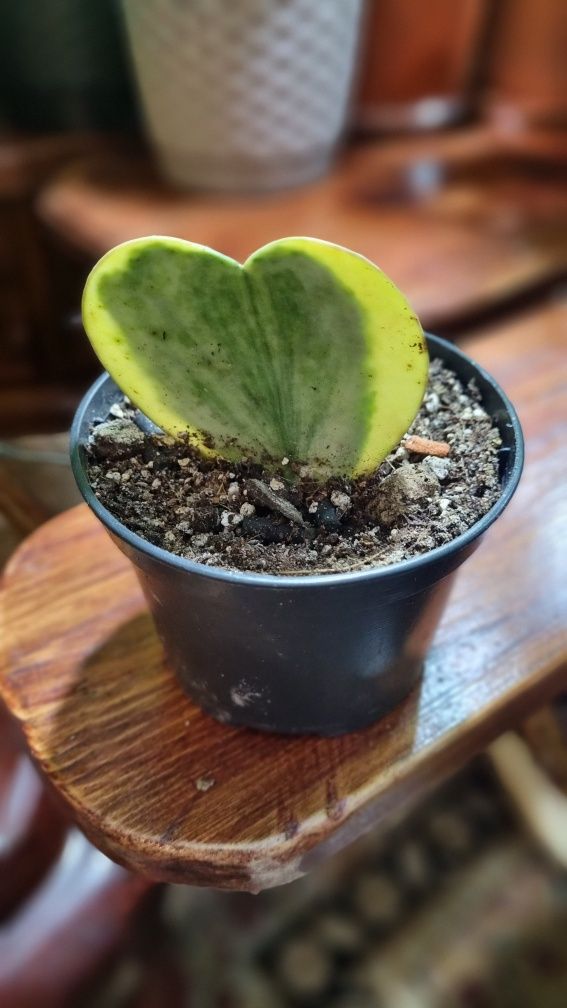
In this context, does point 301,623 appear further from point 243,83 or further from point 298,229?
point 243,83

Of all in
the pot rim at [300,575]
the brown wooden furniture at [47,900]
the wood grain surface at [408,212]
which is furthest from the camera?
the wood grain surface at [408,212]

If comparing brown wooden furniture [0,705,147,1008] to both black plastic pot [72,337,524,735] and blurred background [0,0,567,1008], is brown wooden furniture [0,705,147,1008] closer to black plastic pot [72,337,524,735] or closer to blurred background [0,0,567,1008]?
blurred background [0,0,567,1008]

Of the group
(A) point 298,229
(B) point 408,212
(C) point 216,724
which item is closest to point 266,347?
(C) point 216,724

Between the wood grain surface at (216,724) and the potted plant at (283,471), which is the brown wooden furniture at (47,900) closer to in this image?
the wood grain surface at (216,724)

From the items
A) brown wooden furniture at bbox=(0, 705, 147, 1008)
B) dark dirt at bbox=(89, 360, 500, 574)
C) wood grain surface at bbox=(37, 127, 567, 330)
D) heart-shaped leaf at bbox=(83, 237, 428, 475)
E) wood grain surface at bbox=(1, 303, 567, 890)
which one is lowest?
brown wooden furniture at bbox=(0, 705, 147, 1008)

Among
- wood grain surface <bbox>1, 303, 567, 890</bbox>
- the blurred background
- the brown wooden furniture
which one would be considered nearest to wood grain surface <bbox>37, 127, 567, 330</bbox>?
the blurred background

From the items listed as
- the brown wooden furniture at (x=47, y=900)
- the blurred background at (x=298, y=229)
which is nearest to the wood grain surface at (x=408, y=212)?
the blurred background at (x=298, y=229)
